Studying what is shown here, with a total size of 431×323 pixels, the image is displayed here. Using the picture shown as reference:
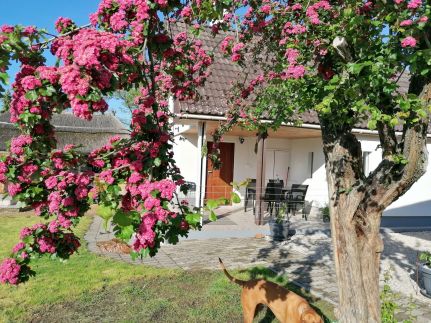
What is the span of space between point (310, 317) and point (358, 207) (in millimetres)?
1056

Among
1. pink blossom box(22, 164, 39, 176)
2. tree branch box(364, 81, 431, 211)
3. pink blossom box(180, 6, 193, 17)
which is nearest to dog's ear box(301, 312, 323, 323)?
tree branch box(364, 81, 431, 211)

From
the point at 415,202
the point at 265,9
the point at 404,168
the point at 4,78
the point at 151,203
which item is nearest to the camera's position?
the point at 4,78

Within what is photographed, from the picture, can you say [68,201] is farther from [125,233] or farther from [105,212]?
[125,233]

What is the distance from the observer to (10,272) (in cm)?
259

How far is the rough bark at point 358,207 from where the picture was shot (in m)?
3.13

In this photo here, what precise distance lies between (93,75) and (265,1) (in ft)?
10.7

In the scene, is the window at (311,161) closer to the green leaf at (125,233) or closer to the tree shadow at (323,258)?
the tree shadow at (323,258)

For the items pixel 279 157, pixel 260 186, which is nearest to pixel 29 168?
pixel 260 186

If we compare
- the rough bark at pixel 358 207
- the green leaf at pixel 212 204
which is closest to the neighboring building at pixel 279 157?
the rough bark at pixel 358 207

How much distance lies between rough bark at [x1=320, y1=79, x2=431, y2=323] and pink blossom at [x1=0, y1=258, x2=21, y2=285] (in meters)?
2.74

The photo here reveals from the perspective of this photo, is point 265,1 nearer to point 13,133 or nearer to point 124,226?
point 124,226

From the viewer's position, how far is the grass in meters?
4.60

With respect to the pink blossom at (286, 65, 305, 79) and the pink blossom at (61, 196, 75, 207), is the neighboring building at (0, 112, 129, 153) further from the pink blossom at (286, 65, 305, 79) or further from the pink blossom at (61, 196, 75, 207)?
the pink blossom at (61, 196, 75, 207)

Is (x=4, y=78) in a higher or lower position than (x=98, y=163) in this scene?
higher
